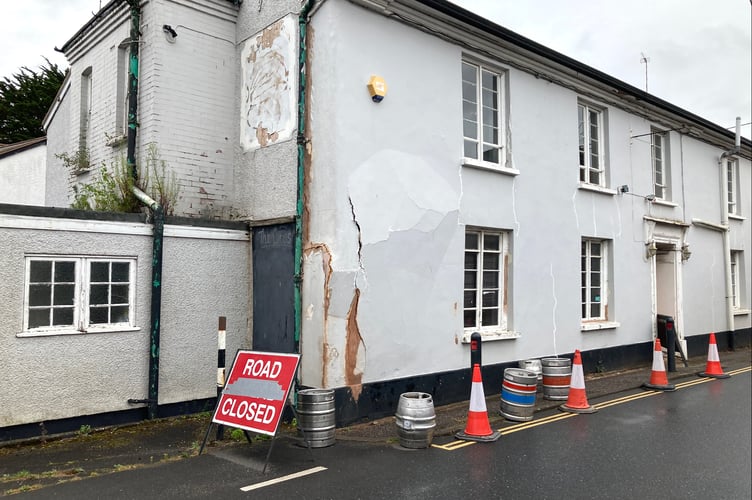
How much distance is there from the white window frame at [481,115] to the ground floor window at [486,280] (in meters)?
1.26

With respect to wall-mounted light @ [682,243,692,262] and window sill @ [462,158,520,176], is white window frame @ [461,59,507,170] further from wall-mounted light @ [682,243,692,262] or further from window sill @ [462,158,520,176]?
wall-mounted light @ [682,243,692,262]

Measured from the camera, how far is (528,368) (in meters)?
9.32

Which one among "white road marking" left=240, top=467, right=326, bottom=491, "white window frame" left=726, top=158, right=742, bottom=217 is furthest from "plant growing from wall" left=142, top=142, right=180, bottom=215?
"white window frame" left=726, top=158, right=742, bottom=217

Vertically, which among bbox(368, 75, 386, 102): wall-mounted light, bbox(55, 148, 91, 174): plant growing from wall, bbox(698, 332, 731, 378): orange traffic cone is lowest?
bbox(698, 332, 731, 378): orange traffic cone

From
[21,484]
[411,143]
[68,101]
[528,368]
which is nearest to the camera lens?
[21,484]

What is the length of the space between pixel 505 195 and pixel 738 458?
5.14 meters

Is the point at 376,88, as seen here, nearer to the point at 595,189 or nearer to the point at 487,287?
the point at 487,287

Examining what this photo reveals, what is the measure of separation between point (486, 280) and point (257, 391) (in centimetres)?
493

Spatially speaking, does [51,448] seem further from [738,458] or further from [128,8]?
[738,458]

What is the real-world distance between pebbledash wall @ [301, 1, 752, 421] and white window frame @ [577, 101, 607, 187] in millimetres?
105

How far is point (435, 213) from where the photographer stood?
884cm

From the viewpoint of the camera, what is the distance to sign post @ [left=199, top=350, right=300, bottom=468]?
6.03m

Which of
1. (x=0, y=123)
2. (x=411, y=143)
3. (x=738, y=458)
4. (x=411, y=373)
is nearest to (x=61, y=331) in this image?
(x=411, y=373)

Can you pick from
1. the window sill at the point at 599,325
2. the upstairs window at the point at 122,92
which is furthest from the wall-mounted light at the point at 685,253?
the upstairs window at the point at 122,92
